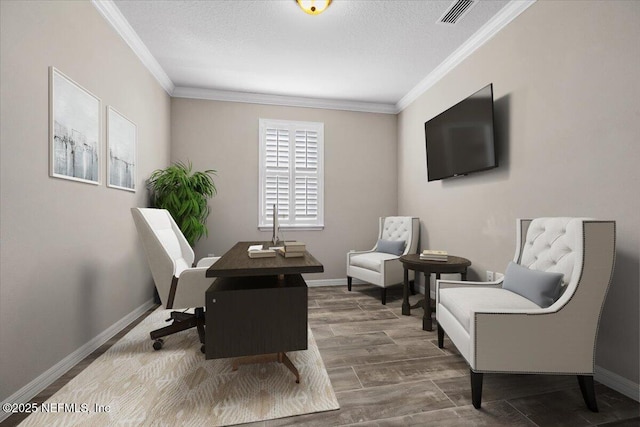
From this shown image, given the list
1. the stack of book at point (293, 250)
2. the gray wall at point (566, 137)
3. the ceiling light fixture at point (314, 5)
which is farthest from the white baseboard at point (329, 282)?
the ceiling light fixture at point (314, 5)

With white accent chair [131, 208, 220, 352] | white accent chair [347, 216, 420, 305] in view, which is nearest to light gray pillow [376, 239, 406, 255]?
white accent chair [347, 216, 420, 305]

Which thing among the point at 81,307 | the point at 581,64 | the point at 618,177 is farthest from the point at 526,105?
the point at 81,307

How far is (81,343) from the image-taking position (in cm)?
211

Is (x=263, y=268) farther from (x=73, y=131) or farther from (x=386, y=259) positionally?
(x=386, y=259)

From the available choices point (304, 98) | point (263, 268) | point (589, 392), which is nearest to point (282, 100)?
point (304, 98)

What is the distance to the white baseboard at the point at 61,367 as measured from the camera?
1.58 metres

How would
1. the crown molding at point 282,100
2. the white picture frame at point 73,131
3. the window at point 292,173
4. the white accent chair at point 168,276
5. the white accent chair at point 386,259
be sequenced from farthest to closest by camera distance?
1. the window at point 292,173
2. the crown molding at point 282,100
3. the white accent chair at point 386,259
4. the white accent chair at point 168,276
5. the white picture frame at point 73,131

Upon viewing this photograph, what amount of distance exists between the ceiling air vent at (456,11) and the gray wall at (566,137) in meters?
0.43

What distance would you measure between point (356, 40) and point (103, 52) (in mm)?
2303

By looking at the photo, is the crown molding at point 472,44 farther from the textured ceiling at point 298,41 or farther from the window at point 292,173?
the window at point 292,173

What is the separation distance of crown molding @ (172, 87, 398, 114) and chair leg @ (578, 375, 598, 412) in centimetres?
405

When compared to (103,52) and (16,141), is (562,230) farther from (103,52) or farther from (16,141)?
(103,52)

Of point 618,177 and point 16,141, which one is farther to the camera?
point 618,177

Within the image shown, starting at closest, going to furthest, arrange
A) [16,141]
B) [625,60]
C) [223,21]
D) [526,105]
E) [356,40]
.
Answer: [16,141]
[625,60]
[526,105]
[223,21]
[356,40]
